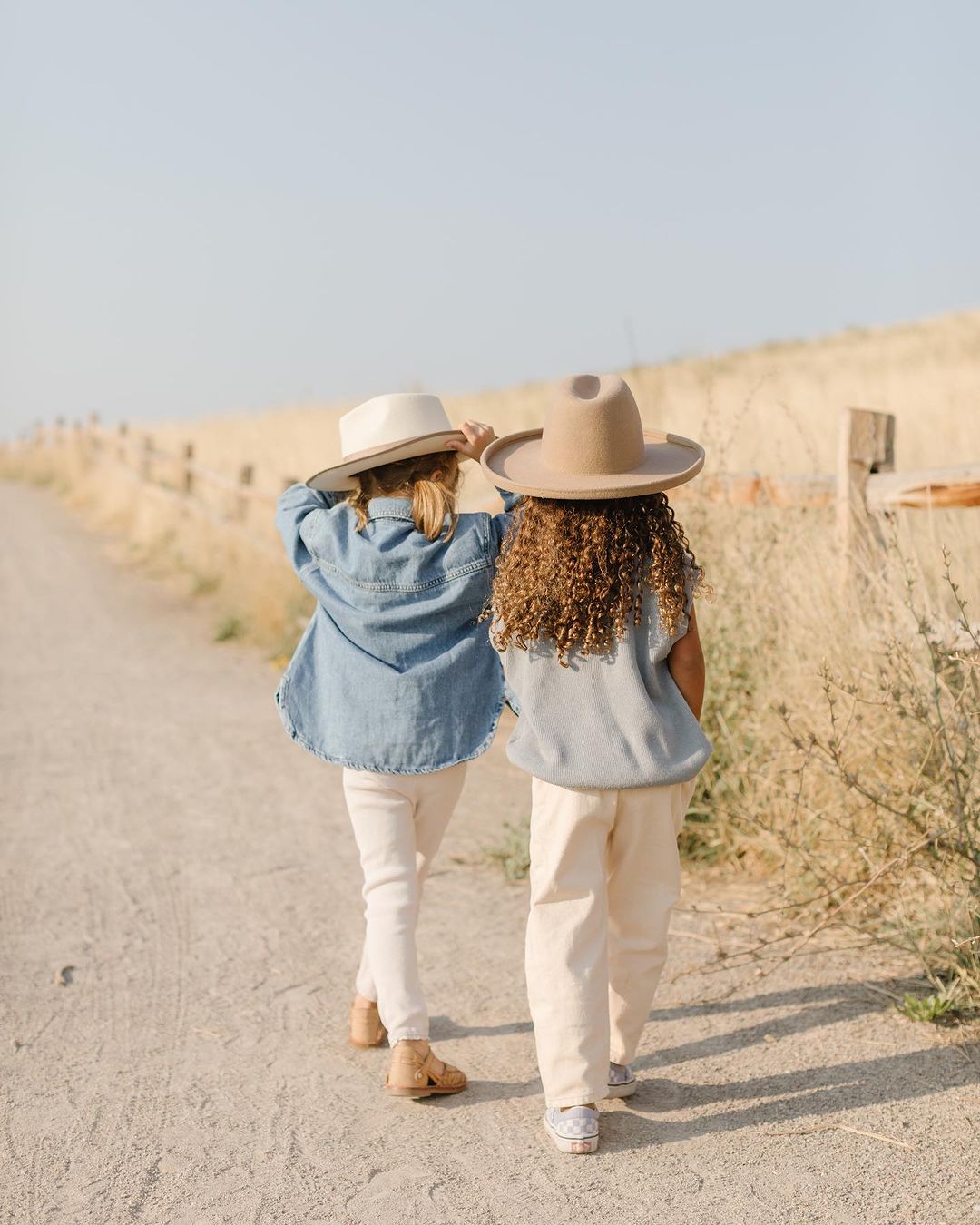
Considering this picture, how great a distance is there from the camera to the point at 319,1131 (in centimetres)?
298

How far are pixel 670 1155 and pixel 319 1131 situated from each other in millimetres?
809

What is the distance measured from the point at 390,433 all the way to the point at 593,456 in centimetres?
58

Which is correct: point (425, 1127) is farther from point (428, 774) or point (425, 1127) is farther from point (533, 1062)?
point (428, 774)

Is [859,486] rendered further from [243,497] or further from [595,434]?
[243,497]

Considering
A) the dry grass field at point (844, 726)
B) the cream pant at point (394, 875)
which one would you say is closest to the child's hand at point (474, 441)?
the cream pant at point (394, 875)

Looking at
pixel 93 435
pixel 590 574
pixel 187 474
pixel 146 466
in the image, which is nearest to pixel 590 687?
pixel 590 574

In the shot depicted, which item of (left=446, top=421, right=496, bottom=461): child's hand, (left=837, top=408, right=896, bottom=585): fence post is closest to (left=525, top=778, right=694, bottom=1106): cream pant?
(left=446, top=421, right=496, bottom=461): child's hand

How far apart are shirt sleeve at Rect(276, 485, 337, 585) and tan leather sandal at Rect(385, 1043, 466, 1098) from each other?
1.19 meters

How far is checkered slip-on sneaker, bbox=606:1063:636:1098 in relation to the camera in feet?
10.2

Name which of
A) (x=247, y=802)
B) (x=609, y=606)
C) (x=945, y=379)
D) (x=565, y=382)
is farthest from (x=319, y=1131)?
(x=945, y=379)

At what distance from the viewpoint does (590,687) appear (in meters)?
2.84

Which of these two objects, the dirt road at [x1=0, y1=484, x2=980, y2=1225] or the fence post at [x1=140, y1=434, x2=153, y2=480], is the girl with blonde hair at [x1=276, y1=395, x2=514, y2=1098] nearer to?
the dirt road at [x1=0, y1=484, x2=980, y2=1225]

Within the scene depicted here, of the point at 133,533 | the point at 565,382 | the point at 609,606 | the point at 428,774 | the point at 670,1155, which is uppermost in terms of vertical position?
the point at 565,382

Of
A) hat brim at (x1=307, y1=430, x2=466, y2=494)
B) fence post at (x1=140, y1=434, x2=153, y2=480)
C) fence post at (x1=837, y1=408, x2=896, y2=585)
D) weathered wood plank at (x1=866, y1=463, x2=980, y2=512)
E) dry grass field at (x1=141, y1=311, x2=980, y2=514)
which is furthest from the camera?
fence post at (x1=140, y1=434, x2=153, y2=480)
